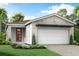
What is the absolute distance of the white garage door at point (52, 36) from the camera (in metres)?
18.4

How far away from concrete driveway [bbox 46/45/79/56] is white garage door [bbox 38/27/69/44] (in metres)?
0.48

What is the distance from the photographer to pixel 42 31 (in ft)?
61.1

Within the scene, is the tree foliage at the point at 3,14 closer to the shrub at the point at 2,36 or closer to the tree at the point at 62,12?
the shrub at the point at 2,36

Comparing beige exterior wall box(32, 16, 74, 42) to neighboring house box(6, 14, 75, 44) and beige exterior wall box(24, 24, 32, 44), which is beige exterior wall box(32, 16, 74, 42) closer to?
neighboring house box(6, 14, 75, 44)

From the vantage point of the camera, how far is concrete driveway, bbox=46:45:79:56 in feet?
52.3

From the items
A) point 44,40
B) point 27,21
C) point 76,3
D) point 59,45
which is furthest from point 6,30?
point 76,3

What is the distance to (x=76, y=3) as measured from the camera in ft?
60.0

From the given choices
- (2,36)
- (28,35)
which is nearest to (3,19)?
(2,36)

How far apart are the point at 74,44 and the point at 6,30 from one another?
501cm

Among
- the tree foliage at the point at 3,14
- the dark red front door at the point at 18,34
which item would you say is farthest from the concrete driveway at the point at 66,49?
the tree foliage at the point at 3,14

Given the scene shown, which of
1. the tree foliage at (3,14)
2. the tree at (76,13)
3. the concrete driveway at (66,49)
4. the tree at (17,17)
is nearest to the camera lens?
the concrete driveway at (66,49)

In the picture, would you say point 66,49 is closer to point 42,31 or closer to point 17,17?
point 42,31

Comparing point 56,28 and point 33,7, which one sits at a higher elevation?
point 33,7

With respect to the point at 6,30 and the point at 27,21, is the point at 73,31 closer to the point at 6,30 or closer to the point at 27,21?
the point at 27,21
